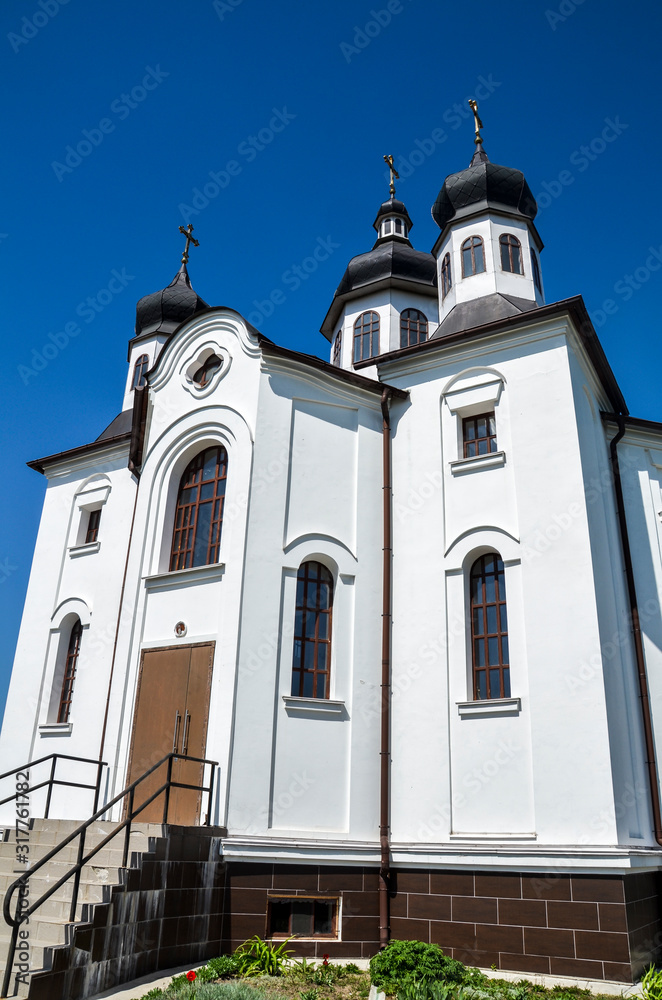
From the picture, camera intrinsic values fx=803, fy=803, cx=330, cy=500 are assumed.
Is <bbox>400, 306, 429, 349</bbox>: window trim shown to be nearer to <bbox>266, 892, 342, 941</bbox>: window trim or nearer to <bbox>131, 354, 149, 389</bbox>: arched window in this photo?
<bbox>131, 354, 149, 389</bbox>: arched window

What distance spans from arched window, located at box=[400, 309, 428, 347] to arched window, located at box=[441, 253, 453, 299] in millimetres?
2143

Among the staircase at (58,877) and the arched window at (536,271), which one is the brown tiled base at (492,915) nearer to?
the staircase at (58,877)

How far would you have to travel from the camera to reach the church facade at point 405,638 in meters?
10.4

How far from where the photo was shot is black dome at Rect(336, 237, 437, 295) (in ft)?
63.0

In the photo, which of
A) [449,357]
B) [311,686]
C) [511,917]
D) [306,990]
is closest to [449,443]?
[449,357]

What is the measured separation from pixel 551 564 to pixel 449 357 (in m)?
4.20

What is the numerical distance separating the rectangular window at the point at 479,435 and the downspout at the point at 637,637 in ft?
8.27

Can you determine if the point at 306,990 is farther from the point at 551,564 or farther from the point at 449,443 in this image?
the point at 449,443

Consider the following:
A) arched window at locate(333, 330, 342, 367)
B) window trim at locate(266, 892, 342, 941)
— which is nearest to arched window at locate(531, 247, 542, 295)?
arched window at locate(333, 330, 342, 367)

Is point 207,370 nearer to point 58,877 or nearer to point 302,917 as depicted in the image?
point 58,877

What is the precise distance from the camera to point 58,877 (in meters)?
9.61

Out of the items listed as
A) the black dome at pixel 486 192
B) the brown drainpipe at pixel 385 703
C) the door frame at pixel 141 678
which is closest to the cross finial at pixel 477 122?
the black dome at pixel 486 192

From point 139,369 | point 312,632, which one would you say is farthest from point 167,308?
point 312,632

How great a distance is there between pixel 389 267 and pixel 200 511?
8.88 metres
